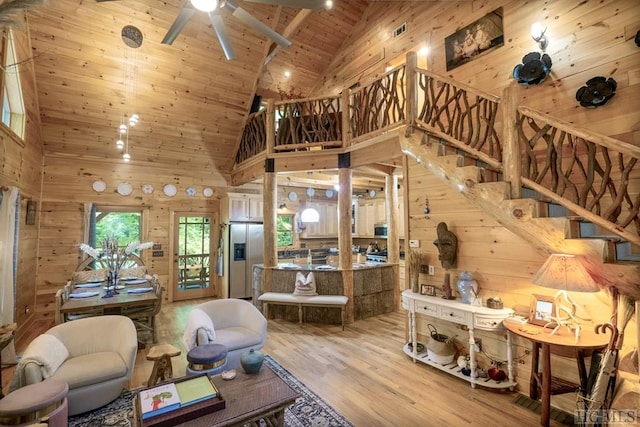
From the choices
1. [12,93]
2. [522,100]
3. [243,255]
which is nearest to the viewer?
[522,100]

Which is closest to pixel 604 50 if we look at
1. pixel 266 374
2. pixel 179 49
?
pixel 266 374

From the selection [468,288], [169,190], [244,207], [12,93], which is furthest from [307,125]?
[12,93]

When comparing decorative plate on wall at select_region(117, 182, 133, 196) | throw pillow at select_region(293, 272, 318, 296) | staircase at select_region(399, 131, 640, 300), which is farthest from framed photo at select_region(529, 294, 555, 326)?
decorative plate on wall at select_region(117, 182, 133, 196)

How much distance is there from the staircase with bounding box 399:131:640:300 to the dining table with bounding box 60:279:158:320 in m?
4.12

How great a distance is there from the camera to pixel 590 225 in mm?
2602

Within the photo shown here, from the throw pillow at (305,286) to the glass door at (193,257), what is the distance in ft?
9.82

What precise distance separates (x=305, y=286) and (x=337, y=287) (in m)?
0.55

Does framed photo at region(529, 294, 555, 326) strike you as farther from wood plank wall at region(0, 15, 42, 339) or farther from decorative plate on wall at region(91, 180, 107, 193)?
decorative plate on wall at region(91, 180, 107, 193)

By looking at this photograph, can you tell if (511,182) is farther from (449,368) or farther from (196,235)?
(196,235)

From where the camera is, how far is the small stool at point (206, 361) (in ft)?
8.47

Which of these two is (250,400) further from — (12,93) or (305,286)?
(12,93)

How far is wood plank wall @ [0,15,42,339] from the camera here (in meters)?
4.02

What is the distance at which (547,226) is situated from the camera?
2.42 m

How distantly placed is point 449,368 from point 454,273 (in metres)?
1.07
